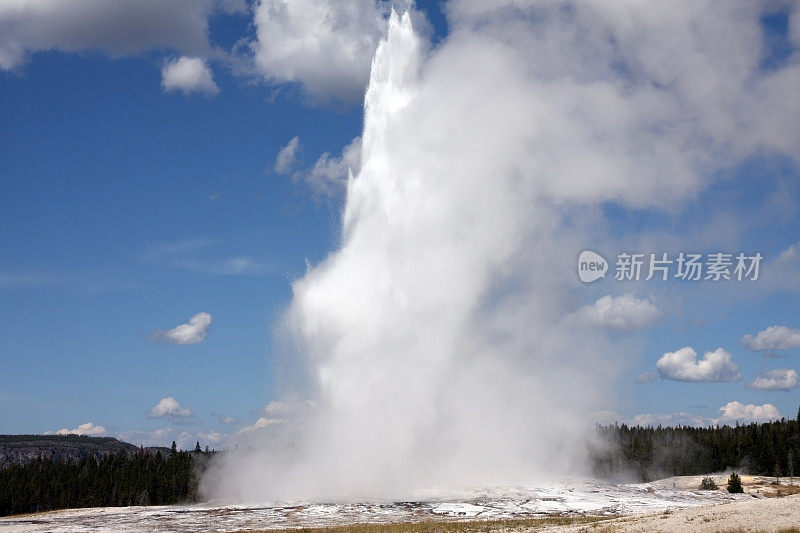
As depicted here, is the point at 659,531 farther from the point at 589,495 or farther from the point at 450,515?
the point at 589,495

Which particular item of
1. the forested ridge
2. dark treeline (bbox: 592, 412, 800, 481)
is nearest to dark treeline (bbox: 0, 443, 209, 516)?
the forested ridge

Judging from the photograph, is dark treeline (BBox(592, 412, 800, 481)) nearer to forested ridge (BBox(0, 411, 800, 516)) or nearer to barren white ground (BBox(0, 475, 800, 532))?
forested ridge (BBox(0, 411, 800, 516))

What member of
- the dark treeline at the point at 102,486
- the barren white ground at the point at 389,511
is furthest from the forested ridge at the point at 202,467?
the barren white ground at the point at 389,511

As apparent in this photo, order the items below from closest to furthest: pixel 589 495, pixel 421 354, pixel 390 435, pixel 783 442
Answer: pixel 589 495, pixel 390 435, pixel 421 354, pixel 783 442

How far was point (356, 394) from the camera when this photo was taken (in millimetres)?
66125

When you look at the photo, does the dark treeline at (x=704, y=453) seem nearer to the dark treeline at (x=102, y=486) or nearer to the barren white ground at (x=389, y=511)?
the barren white ground at (x=389, y=511)

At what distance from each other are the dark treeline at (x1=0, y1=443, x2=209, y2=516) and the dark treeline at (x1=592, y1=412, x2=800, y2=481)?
2388 inches

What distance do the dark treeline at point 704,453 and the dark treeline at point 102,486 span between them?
60.7 metres

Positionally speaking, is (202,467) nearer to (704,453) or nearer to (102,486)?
(102,486)

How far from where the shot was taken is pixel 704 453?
115 meters

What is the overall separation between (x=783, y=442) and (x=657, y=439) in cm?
2606

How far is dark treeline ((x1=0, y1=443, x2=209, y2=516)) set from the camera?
319ft

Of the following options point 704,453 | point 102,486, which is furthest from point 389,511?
point 704,453

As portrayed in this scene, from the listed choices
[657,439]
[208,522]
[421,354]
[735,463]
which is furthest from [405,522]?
[657,439]
